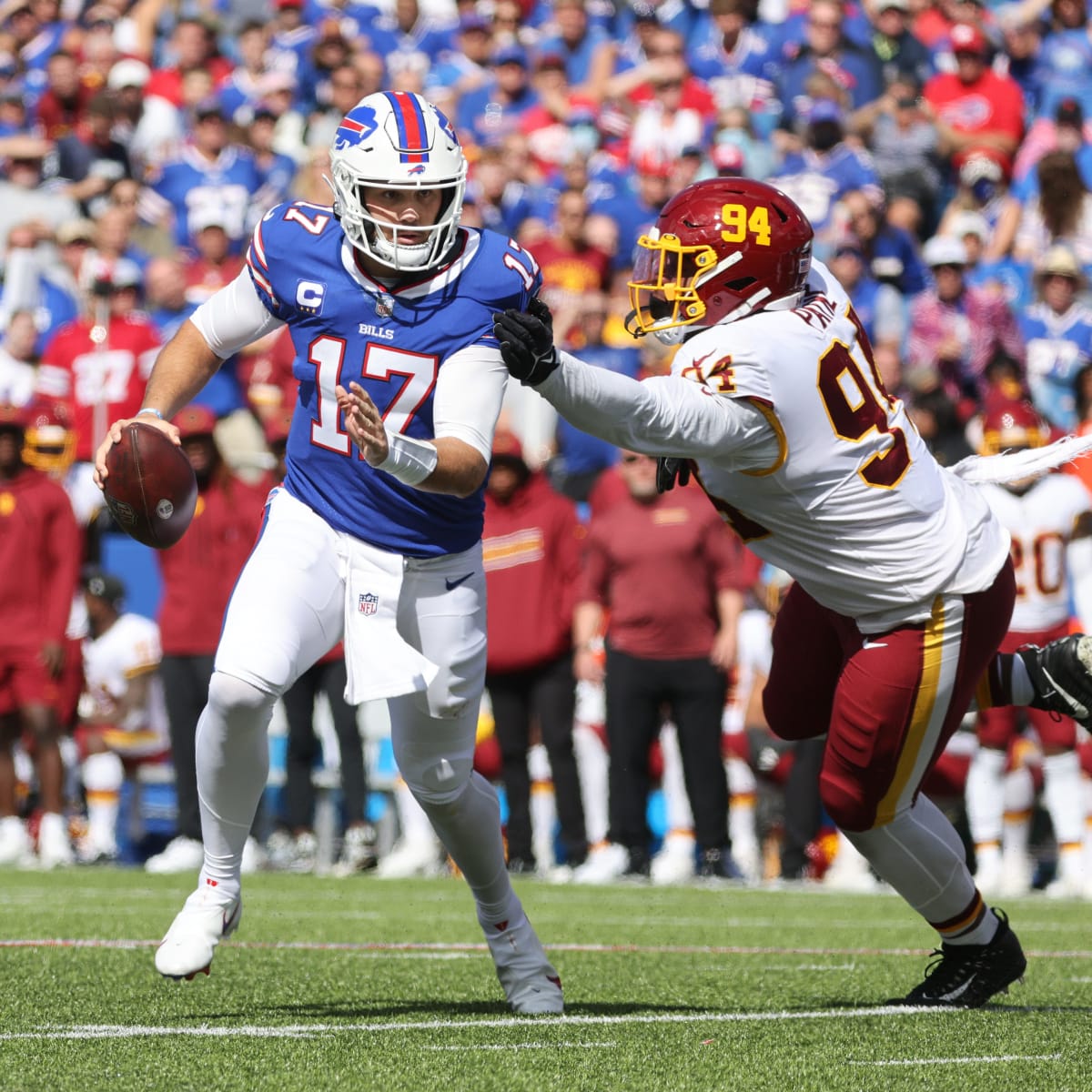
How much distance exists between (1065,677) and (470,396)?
62.9 inches

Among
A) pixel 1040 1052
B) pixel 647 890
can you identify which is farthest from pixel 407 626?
pixel 647 890

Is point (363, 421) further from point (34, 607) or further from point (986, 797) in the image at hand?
point (34, 607)

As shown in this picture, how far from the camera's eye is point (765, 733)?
9.80 m

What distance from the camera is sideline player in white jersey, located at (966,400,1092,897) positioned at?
8.70m

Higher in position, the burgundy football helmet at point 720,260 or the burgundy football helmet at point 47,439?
the burgundy football helmet at point 720,260

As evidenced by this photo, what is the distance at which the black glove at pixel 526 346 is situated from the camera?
3926 millimetres

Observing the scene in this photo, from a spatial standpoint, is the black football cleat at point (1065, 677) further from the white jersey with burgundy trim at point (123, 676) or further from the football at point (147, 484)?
the white jersey with burgundy trim at point (123, 676)

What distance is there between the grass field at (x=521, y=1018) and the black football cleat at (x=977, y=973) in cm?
8

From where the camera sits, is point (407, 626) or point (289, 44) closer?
point (407, 626)

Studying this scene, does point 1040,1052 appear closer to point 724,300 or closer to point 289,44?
point 724,300

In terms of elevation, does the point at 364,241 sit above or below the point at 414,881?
above

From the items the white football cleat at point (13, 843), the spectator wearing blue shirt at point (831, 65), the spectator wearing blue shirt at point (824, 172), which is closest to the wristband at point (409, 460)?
the white football cleat at point (13, 843)

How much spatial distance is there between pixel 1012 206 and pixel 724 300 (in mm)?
8074

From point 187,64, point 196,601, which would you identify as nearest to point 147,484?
point 196,601
